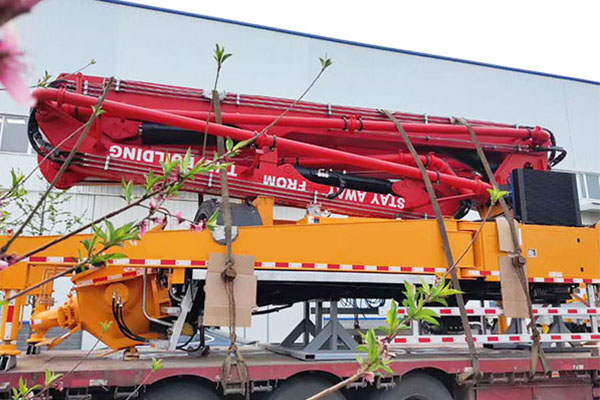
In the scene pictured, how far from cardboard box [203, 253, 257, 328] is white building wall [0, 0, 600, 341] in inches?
378

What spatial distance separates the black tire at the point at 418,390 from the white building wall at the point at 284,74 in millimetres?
9977

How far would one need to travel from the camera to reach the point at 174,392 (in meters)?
4.40

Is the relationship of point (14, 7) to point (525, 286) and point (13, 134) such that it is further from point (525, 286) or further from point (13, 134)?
point (13, 134)

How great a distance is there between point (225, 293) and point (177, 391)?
92 centimetres

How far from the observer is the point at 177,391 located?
4.41 meters

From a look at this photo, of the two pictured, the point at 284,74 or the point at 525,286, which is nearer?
the point at 525,286

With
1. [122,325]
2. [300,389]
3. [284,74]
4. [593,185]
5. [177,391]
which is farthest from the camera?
[593,185]

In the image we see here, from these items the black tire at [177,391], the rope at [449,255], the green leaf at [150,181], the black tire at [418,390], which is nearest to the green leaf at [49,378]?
the green leaf at [150,181]

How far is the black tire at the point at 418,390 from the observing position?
5012mm

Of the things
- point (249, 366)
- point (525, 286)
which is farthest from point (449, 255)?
point (249, 366)

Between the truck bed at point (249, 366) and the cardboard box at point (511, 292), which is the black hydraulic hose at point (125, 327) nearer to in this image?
the truck bed at point (249, 366)

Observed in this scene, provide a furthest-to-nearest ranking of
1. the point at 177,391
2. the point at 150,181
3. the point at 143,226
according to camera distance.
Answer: the point at 177,391 < the point at 143,226 < the point at 150,181

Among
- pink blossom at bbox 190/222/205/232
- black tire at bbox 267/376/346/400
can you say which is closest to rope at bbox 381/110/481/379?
black tire at bbox 267/376/346/400

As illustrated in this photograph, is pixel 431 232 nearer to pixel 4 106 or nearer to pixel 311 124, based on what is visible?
pixel 311 124
